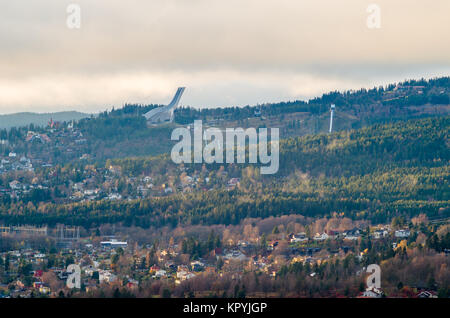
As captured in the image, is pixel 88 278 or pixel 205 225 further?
pixel 205 225

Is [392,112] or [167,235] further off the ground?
[392,112]

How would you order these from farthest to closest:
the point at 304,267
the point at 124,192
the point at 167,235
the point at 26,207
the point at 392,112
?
the point at 392,112
the point at 124,192
the point at 26,207
the point at 167,235
the point at 304,267

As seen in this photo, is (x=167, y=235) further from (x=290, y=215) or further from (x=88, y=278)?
(x=88, y=278)

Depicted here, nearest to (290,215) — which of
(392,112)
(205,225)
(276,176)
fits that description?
(205,225)
